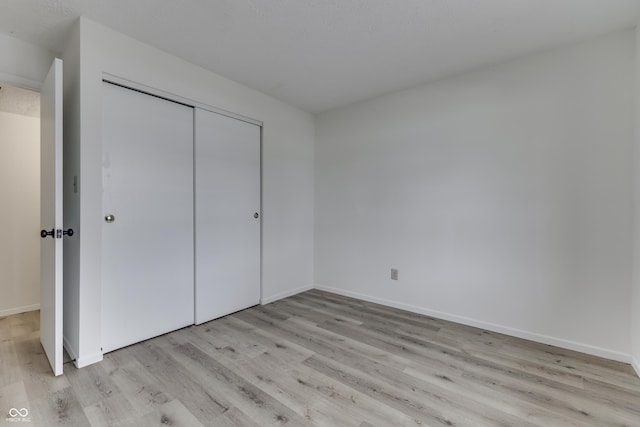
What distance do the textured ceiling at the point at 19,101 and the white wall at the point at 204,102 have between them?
0.94 meters

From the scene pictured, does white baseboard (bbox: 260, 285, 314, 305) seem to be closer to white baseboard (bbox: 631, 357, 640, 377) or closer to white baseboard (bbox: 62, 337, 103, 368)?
white baseboard (bbox: 62, 337, 103, 368)

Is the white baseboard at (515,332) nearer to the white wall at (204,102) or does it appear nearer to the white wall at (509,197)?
the white wall at (509,197)

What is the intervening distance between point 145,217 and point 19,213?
1.95 metres

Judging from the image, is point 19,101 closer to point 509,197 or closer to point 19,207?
point 19,207

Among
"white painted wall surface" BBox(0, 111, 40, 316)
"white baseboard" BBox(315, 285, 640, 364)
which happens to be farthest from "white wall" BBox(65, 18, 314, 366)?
"white painted wall surface" BBox(0, 111, 40, 316)

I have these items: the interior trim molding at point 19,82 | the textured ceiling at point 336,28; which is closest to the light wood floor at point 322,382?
the interior trim molding at point 19,82

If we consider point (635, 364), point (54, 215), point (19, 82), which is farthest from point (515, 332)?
point (19, 82)

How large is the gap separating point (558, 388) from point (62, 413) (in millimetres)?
2773

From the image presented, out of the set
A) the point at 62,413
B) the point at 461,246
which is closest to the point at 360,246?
the point at 461,246

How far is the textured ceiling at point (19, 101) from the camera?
252 cm

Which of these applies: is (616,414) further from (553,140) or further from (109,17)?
(109,17)

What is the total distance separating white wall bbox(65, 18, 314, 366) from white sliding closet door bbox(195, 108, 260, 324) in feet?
0.48

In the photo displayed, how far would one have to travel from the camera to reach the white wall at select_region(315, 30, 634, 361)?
2055 mm

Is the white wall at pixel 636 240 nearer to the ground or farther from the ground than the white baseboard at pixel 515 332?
farther from the ground
